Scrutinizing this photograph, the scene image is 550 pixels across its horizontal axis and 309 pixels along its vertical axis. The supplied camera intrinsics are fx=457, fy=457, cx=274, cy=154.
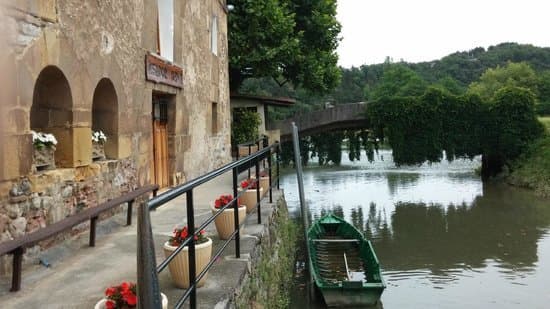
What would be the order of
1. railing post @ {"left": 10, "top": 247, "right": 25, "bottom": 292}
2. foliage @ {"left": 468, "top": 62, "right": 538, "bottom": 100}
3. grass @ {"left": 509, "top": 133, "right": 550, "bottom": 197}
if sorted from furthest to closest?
1. foliage @ {"left": 468, "top": 62, "right": 538, "bottom": 100}
2. grass @ {"left": 509, "top": 133, "right": 550, "bottom": 197}
3. railing post @ {"left": 10, "top": 247, "right": 25, "bottom": 292}

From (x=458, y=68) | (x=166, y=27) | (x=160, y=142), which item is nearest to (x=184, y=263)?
(x=160, y=142)

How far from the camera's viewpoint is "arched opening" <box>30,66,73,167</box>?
4.95m

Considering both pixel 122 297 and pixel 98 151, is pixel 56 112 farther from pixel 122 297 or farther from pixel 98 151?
pixel 122 297

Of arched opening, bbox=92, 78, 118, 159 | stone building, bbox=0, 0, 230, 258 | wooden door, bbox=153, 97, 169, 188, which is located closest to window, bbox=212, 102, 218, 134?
stone building, bbox=0, 0, 230, 258

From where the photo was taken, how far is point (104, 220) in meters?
5.86

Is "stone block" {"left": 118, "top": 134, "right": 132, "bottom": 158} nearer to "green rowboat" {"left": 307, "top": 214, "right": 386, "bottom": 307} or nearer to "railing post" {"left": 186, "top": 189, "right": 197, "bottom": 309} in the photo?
"green rowboat" {"left": 307, "top": 214, "right": 386, "bottom": 307}

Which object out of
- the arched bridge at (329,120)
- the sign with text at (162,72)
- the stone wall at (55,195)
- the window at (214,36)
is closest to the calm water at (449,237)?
the arched bridge at (329,120)

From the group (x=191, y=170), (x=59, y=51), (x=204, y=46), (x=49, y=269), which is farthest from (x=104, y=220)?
(x=204, y=46)

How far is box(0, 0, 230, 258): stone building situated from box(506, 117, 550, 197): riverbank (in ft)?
48.0

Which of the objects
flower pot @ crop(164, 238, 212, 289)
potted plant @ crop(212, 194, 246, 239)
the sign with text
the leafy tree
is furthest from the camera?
the leafy tree

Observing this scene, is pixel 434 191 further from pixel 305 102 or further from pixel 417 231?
pixel 305 102

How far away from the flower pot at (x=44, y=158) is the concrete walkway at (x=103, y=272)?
32.9 inches

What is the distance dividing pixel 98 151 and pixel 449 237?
9671 millimetres

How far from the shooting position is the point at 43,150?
4609 millimetres
